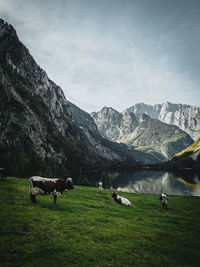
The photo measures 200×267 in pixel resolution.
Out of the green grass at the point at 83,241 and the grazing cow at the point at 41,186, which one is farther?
the grazing cow at the point at 41,186

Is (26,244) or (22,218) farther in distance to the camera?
(22,218)

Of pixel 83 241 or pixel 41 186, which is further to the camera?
pixel 41 186

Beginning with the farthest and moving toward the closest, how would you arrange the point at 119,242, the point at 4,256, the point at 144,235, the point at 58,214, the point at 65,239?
the point at 58,214 < the point at 144,235 < the point at 119,242 < the point at 65,239 < the point at 4,256

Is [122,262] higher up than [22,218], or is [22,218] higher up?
[22,218]

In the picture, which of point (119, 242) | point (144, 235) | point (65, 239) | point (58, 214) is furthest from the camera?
point (58, 214)

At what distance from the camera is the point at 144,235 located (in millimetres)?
16250

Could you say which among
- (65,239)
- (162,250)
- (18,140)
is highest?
(18,140)

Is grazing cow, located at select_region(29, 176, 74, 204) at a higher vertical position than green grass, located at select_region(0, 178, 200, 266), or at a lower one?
higher

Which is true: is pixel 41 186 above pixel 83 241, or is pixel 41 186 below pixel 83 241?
above

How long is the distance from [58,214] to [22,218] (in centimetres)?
391

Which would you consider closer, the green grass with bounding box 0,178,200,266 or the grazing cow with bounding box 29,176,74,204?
the green grass with bounding box 0,178,200,266

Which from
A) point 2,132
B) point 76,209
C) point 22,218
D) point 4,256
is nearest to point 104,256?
point 4,256

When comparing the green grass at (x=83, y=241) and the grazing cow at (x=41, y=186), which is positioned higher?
the grazing cow at (x=41, y=186)

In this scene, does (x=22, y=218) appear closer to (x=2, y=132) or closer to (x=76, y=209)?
(x=76, y=209)
